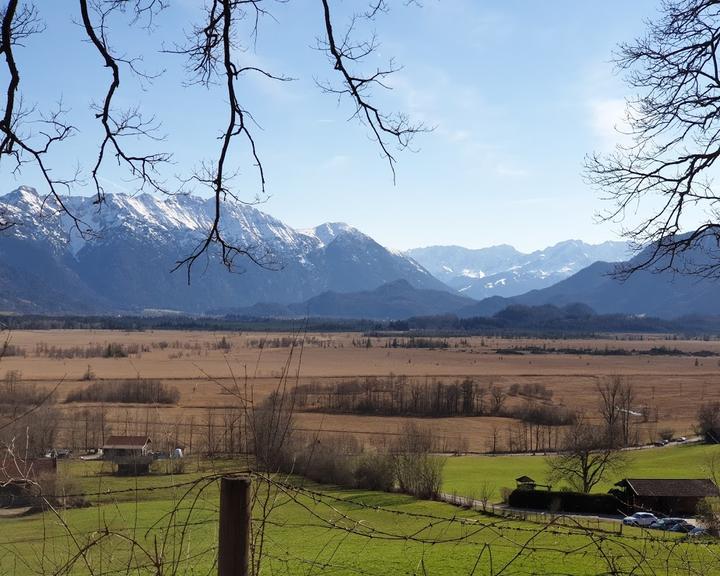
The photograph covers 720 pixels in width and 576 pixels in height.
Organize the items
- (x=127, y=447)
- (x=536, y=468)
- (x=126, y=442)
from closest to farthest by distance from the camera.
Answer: (x=127, y=447), (x=126, y=442), (x=536, y=468)

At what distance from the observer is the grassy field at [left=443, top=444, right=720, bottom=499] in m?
37.8

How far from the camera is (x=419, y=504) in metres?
32.4

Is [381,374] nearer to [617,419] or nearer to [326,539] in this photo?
[617,419]

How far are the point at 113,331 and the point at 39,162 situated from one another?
196 meters

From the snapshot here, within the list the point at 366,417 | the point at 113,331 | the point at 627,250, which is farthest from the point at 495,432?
the point at 113,331

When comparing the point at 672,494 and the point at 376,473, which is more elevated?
the point at 672,494

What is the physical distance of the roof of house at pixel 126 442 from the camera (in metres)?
40.9

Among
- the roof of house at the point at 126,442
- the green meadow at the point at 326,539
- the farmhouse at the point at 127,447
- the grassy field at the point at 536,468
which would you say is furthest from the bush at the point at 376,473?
the roof of house at the point at 126,442

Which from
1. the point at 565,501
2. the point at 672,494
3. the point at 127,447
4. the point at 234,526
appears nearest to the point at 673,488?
the point at 672,494

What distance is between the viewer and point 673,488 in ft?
105

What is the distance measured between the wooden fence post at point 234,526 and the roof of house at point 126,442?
132ft

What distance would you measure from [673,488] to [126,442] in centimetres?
2913

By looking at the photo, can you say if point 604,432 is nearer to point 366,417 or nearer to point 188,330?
point 366,417

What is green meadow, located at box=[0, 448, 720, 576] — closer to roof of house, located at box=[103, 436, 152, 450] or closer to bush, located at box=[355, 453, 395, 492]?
bush, located at box=[355, 453, 395, 492]
